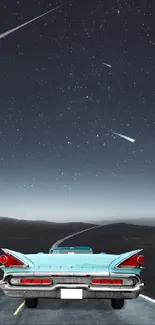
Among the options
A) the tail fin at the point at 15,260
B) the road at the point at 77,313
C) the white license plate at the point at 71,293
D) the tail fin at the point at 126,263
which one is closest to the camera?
the white license plate at the point at 71,293

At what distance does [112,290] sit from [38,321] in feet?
4.39

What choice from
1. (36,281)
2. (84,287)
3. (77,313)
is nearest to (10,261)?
(36,281)

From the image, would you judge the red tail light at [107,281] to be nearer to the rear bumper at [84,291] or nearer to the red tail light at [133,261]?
the rear bumper at [84,291]

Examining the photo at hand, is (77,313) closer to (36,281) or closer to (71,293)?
(71,293)

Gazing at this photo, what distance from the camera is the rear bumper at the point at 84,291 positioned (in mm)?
7457

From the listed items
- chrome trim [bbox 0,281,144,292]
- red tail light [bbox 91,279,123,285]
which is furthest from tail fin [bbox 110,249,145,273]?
chrome trim [bbox 0,281,144,292]

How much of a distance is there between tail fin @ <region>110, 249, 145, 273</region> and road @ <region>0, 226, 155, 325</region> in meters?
0.84

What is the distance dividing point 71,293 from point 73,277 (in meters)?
0.24

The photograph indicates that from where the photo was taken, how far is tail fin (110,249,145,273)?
7586 millimetres

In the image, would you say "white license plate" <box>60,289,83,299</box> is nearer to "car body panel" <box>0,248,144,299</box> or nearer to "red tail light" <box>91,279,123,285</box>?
"car body panel" <box>0,248,144,299</box>

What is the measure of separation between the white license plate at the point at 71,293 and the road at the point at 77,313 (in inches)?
20.8

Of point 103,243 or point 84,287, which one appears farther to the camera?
point 103,243

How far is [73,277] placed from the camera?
750 cm

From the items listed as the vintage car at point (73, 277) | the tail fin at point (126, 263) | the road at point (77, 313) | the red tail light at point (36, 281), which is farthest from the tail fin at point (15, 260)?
the tail fin at point (126, 263)
